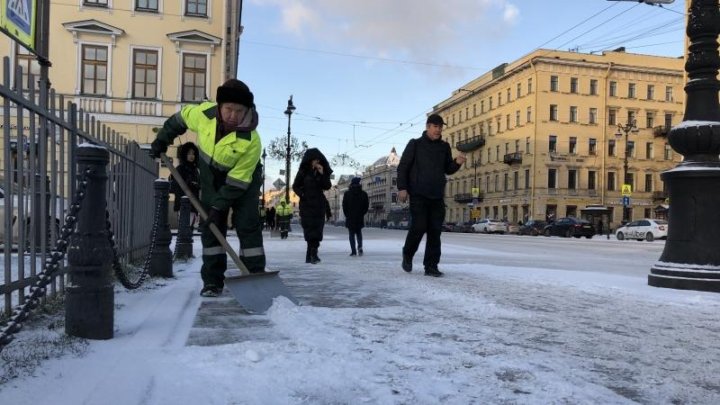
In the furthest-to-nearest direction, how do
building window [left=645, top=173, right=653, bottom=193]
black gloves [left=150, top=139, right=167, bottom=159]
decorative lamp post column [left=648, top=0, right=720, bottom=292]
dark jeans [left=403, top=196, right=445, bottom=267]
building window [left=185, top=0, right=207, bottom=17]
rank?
building window [left=645, top=173, right=653, bottom=193], building window [left=185, top=0, right=207, bottom=17], dark jeans [left=403, top=196, right=445, bottom=267], decorative lamp post column [left=648, top=0, right=720, bottom=292], black gloves [left=150, top=139, right=167, bottom=159]

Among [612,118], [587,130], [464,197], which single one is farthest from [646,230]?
[464,197]

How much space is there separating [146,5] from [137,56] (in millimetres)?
2611

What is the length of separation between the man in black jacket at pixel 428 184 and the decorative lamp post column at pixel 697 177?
2.51 meters

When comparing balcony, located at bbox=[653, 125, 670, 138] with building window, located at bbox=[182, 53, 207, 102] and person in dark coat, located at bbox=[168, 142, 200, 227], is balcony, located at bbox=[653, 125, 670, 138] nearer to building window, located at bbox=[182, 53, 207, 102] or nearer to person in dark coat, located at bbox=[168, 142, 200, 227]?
building window, located at bbox=[182, 53, 207, 102]

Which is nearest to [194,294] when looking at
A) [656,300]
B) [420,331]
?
[420,331]

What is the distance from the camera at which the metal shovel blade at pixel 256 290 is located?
431cm

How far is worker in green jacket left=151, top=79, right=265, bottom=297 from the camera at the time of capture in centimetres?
489

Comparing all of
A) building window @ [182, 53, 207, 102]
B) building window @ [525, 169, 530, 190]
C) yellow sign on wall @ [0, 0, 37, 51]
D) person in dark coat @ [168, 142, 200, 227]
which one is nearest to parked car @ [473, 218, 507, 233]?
building window @ [525, 169, 530, 190]

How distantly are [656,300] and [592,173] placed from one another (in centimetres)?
6084

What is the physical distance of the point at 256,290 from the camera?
14.8ft

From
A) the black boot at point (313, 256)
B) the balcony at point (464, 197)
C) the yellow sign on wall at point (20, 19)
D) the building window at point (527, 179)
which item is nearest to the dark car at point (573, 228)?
the building window at point (527, 179)

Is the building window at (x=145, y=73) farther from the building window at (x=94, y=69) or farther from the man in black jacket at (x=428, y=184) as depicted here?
the man in black jacket at (x=428, y=184)

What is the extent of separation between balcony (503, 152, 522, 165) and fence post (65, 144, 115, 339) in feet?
210

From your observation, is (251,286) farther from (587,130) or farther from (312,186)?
(587,130)
